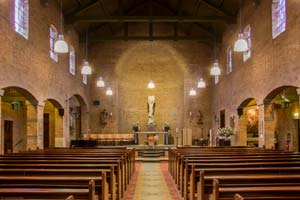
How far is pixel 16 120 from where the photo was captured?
1945 cm

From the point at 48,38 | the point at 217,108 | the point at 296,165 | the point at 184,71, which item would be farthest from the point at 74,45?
the point at 296,165

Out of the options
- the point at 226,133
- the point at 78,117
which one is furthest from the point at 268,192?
the point at 78,117

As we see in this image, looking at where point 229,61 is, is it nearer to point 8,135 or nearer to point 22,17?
point 22,17

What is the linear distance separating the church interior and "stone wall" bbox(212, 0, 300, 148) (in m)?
0.07

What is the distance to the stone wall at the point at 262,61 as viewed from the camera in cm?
1151

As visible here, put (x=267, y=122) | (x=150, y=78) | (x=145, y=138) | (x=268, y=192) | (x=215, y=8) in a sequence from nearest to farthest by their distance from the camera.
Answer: (x=268, y=192) < (x=267, y=122) < (x=215, y=8) < (x=145, y=138) < (x=150, y=78)

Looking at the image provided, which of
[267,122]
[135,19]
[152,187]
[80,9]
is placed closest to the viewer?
[152,187]

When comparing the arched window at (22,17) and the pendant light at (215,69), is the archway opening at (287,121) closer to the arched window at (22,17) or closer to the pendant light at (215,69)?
the pendant light at (215,69)

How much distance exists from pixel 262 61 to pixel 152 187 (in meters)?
7.61

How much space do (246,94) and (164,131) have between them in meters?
8.59

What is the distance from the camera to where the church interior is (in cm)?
570

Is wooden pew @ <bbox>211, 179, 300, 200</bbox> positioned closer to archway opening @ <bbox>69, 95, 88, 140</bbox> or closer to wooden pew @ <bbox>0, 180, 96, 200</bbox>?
wooden pew @ <bbox>0, 180, 96, 200</bbox>

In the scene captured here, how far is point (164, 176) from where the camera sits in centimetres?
1190

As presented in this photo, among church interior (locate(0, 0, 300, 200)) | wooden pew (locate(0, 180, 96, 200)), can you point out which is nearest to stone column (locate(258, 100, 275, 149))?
church interior (locate(0, 0, 300, 200))
